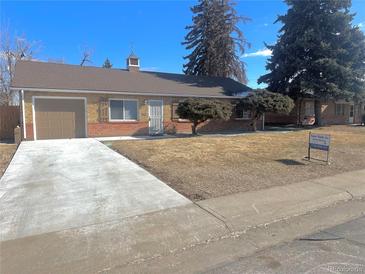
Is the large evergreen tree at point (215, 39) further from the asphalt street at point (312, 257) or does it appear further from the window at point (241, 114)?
the asphalt street at point (312, 257)

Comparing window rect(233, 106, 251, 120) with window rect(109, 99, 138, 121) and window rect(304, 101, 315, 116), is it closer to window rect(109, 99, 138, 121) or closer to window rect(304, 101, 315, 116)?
window rect(109, 99, 138, 121)

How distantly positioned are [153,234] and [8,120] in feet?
48.2

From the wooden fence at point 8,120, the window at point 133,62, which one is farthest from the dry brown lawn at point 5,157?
the window at point 133,62

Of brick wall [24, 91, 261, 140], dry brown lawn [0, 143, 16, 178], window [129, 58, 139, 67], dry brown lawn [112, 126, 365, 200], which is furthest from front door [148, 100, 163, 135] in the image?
dry brown lawn [0, 143, 16, 178]

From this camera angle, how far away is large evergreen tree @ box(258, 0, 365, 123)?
21.9 meters

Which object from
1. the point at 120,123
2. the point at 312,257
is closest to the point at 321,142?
the point at 312,257

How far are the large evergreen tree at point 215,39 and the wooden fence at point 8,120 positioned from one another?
21497 mm

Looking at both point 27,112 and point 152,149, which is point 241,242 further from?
point 27,112

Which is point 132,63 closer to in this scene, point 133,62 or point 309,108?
point 133,62

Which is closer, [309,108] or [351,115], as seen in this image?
[309,108]

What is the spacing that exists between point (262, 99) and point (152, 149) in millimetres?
10167

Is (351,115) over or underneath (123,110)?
underneath

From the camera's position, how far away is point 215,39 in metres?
31.3

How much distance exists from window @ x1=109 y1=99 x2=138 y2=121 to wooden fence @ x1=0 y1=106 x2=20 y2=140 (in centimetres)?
508
